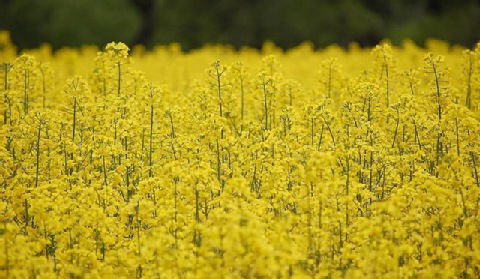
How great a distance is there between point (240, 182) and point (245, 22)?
16066mm

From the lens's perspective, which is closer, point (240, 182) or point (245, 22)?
point (240, 182)

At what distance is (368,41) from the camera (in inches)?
797

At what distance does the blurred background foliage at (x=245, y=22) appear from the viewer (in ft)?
66.3

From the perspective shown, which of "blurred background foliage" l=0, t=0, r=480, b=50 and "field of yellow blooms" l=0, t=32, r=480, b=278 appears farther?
"blurred background foliage" l=0, t=0, r=480, b=50

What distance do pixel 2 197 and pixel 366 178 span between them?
3.30 m

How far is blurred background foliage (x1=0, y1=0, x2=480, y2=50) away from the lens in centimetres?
2022

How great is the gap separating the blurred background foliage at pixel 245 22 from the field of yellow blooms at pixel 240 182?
12.0 meters

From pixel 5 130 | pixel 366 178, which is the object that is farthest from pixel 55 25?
pixel 366 178

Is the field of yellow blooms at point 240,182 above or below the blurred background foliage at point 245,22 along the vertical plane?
below

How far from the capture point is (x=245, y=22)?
20734mm

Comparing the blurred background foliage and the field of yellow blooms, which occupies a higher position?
the blurred background foliage

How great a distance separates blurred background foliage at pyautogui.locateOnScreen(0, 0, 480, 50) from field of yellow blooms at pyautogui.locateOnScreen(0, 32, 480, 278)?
473 inches

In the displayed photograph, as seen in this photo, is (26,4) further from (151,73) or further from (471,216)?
(471,216)

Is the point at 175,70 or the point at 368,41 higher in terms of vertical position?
the point at 368,41
